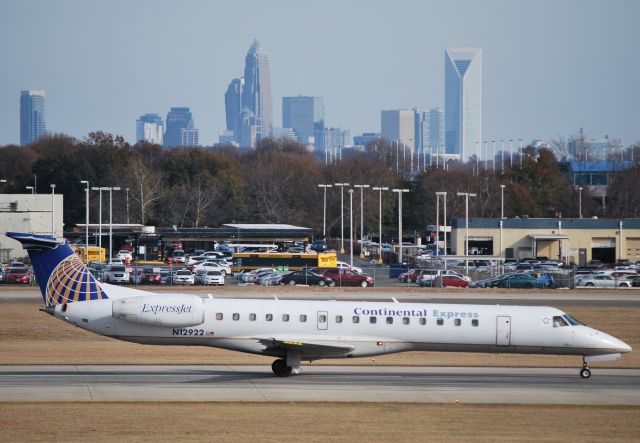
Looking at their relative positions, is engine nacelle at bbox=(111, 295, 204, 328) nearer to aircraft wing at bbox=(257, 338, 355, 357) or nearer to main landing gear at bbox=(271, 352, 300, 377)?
aircraft wing at bbox=(257, 338, 355, 357)

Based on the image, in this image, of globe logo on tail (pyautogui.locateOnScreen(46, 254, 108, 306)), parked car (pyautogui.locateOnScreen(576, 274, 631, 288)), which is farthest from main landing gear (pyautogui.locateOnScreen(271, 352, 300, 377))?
parked car (pyautogui.locateOnScreen(576, 274, 631, 288))

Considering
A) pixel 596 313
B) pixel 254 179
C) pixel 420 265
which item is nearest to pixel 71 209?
pixel 254 179

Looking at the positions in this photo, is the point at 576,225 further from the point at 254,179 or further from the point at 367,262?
the point at 254,179

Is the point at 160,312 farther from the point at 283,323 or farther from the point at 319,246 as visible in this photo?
the point at 319,246

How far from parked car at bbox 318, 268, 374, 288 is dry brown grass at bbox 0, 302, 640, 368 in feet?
78.1

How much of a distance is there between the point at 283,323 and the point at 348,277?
126 feet

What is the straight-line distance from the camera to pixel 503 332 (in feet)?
107

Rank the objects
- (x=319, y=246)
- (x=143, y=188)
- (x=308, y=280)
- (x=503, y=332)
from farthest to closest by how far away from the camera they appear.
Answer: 1. (x=143, y=188)
2. (x=319, y=246)
3. (x=308, y=280)
4. (x=503, y=332)

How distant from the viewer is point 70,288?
32125mm

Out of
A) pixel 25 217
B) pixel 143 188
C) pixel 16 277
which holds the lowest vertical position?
pixel 16 277

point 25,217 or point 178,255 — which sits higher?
point 25,217

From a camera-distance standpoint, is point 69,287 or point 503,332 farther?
point 503,332

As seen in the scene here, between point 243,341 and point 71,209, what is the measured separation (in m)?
103

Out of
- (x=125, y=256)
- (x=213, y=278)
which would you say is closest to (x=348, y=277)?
(x=213, y=278)
